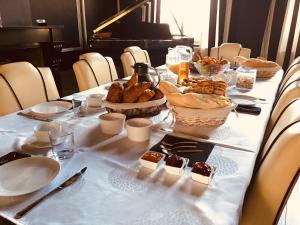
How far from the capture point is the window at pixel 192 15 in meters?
4.05

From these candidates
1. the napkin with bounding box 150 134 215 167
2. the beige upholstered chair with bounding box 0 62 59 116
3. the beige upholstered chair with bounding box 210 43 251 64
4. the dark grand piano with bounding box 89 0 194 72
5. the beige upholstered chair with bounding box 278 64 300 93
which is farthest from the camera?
the dark grand piano with bounding box 89 0 194 72

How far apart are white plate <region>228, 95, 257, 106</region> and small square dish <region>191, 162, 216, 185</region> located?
717 millimetres

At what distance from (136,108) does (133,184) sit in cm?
45

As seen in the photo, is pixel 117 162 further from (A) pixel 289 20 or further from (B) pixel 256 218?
(A) pixel 289 20

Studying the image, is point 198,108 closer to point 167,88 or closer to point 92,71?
point 167,88

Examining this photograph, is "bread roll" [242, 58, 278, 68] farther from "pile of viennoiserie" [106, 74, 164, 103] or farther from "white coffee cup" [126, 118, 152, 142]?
"white coffee cup" [126, 118, 152, 142]

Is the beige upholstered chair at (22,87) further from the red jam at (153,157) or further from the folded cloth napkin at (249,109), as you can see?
the folded cloth napkin at (249,109)

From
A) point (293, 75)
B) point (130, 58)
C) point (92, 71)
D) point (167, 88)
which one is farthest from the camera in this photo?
point (130, 58)

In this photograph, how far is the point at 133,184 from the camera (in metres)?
0.66

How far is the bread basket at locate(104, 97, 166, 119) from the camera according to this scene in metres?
1.02

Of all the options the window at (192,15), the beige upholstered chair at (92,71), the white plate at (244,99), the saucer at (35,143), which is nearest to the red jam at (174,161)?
the saucer at (35,143)

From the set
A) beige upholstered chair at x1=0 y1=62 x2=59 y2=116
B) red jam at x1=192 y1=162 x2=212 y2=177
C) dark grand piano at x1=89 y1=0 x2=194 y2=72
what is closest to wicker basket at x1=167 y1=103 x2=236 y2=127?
red jam at x1=192 y1=162 x2=212 y2=177

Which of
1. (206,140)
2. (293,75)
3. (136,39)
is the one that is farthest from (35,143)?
(136,39)

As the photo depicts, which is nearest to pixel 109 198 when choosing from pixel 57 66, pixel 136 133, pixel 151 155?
pixel 151 155
